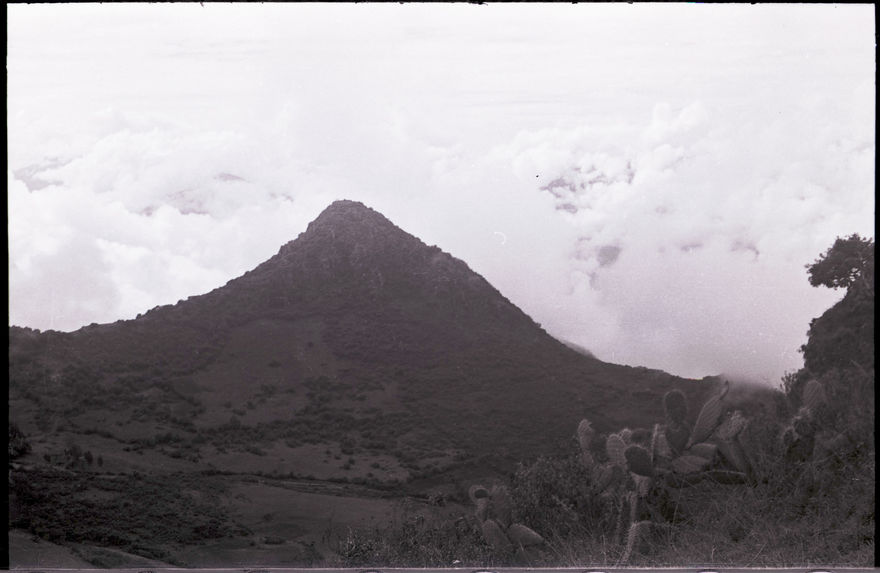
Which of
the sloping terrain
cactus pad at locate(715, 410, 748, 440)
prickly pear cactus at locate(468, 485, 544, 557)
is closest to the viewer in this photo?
prickly pear cactus at locate(468, 485, 544, 557)

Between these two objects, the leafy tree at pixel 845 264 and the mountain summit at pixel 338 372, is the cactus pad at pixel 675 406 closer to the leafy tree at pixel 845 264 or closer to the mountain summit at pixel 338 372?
the mountain summit at pixel 338 372

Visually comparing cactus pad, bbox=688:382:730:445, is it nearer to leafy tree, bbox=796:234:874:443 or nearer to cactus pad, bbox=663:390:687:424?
cactus pad, bbox=663:390:687:424

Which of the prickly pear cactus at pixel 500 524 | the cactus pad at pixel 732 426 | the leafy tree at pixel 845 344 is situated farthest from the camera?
the leafy tree at pixel 845 344

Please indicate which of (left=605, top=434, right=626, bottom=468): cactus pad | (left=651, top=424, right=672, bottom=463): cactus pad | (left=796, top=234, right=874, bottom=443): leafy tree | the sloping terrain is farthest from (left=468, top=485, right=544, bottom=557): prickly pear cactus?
(left=796, top=234, right=874, bottom=443): leafy tree

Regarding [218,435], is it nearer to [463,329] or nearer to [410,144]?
[463,329]

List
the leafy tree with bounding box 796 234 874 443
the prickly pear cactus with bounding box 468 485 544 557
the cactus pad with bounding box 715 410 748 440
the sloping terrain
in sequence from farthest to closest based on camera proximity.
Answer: the leafy tree with bounding box 796 234 874 443 → the cactus pad with bounding box 715 410 748 440 → the sloping terrain → the prickly pear cactus with bounding box 468 485 544 557

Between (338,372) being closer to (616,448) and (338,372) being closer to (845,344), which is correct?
(616,448)

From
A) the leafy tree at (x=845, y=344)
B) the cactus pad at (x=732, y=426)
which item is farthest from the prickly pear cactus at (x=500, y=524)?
the leafy tree at (x=845, y=344)

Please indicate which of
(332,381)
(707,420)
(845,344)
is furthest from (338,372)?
(845,344)

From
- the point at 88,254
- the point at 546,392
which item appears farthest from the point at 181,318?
the point at 546,392
